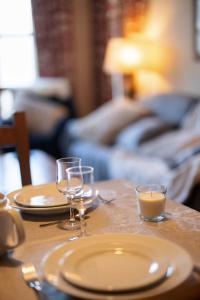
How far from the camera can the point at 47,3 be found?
4844mm

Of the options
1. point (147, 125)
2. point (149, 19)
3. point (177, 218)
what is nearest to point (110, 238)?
point (177, 218)

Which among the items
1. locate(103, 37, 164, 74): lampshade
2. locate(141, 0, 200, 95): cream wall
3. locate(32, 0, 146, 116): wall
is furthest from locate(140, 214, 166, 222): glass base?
locate(32, 0, 146, 116): wall

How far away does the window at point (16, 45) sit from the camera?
16.3 feet

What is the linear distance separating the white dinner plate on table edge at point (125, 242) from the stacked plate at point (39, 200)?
10.0 inches

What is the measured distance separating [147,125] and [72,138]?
0.88 metres

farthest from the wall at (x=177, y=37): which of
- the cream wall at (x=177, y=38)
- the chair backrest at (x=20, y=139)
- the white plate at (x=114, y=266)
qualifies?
the white plate at (x=114, y=266)

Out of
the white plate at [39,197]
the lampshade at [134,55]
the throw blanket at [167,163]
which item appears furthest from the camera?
the lampshade at [134,55]

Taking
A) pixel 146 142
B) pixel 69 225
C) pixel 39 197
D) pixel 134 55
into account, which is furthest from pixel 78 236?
pixel 134 55

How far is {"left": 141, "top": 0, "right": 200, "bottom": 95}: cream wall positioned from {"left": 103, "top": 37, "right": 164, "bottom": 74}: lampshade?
12 centimetres

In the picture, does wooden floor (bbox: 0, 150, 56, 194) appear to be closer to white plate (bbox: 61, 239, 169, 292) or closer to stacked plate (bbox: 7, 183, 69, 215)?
stacked plate (bbox: 7, 183, 69, 215)

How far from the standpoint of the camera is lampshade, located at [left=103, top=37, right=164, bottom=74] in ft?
13.1

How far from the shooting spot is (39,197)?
4.36 feet

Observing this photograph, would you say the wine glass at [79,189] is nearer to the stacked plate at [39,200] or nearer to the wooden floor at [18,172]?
the stacked plate at [39,200]

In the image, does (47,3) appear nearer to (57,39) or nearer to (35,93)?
(57,39)
